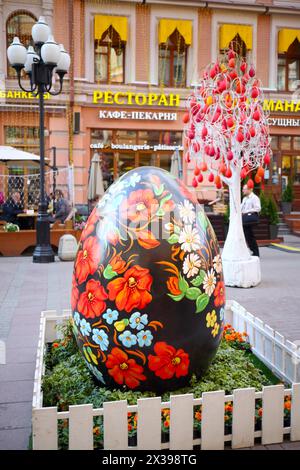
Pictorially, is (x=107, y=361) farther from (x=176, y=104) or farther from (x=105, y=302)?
(x=176, y=104)

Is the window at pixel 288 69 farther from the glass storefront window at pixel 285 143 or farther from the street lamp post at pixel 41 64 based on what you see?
the street lamp post at pixel 41 64

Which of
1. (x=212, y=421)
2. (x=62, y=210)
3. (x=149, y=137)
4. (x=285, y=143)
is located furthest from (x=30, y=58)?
(x=285, y=143)

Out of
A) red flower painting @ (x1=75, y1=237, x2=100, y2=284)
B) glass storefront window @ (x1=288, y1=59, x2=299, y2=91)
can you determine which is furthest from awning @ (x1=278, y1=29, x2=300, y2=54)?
red flower painting @ (x1=75, y1=237, x2=100, y2=284)

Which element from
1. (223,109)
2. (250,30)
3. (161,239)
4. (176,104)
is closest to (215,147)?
(223,109)

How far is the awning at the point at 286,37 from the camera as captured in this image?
69.6ft

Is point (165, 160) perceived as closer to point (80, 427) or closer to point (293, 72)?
point (293, 72)

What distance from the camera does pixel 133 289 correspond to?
3082mm

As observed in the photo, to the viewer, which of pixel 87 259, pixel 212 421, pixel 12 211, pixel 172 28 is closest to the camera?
pixel 212 421

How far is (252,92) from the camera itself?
7.81m

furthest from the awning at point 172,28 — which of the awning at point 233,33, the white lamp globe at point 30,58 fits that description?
the white lamp globe at point 30,58

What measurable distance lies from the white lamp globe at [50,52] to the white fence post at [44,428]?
9167 mm

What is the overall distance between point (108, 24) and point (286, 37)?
25.7 ft

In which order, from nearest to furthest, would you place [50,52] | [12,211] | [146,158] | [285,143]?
1. [50,52]
2. [12,211]
3. [146,158]
4. [285,143]
